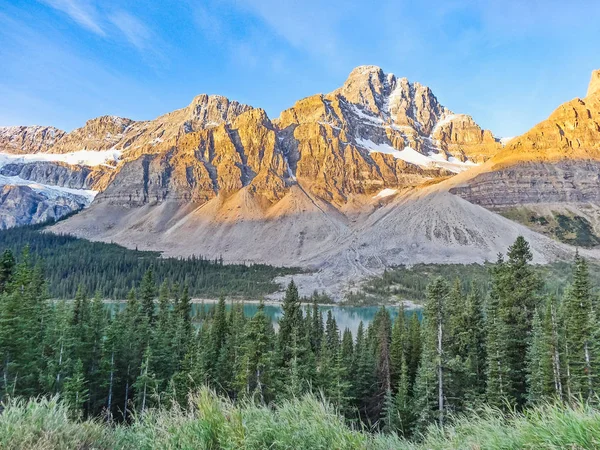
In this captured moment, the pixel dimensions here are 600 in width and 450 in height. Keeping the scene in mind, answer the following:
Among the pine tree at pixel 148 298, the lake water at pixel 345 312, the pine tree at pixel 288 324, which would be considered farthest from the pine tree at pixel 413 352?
the lake water at pixel 345 312

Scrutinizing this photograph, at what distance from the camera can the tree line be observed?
21.9 m

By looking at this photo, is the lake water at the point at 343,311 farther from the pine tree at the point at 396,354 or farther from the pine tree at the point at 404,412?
the pine tree at the point at 404,412

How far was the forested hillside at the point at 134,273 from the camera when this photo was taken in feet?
462

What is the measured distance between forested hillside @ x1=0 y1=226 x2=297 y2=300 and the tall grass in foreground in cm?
12983

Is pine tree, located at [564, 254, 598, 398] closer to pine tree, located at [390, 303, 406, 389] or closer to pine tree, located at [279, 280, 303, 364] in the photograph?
pine tree, located at [390, 303, 406, 389]

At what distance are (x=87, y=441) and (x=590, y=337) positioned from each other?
23791mm

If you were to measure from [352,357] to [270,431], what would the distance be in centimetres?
3500

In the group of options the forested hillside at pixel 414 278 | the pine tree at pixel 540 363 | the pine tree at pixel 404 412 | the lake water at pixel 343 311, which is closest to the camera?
the pine tree at pixel 540 363

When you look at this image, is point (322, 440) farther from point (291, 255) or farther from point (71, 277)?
point (291, 255)

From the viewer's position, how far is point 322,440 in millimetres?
5141

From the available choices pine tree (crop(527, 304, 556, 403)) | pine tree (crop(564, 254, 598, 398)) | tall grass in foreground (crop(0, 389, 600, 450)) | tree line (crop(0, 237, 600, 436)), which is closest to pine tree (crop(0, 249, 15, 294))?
tree line (crop(0, 237, 600, 436))

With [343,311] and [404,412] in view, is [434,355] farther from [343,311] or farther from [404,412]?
[343,311]

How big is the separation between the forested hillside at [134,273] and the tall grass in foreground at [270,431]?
129828 mm

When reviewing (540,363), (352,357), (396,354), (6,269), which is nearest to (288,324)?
(352,357)
